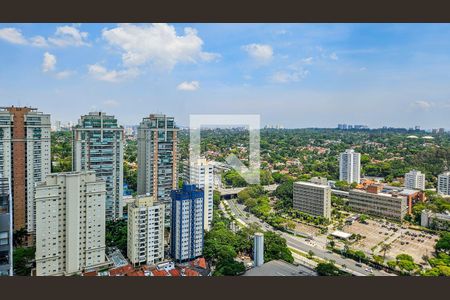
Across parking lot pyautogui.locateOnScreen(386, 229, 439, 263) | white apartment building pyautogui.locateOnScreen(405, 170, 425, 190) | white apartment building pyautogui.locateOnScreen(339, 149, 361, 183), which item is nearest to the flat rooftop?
parking lot pyautogui.locateOnScreen(386, 229, 439, 263)

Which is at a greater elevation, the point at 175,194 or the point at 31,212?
the point at 175,194

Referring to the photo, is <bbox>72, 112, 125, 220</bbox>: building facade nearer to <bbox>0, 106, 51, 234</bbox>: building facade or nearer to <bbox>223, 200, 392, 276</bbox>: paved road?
<bbox>0, 106, 51, 234</bbox>: building facade

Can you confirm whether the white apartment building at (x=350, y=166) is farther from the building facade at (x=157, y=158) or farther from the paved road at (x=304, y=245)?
the building facade at (x=157, y=158)

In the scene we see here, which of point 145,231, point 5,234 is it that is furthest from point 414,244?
point 5,234

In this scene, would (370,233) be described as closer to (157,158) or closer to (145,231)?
(145,231)

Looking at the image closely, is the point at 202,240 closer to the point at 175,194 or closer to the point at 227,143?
the point at 175,194

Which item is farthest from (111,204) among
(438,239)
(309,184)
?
(438,239)
